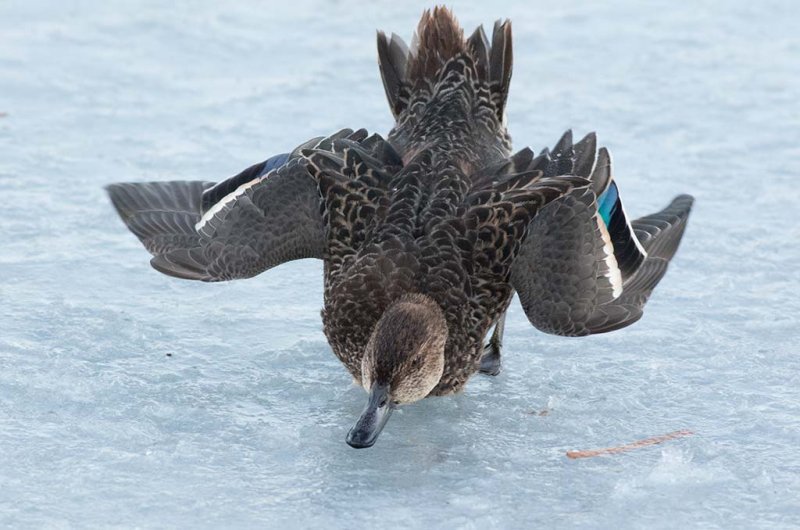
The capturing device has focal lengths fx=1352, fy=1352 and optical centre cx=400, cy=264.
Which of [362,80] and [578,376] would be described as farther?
[362,80]

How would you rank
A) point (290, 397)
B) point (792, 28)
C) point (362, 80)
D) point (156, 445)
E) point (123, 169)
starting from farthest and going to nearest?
point (792, 28) → point (362, 80) → point (123, 169) → point (290, 397) → point (156, 445)

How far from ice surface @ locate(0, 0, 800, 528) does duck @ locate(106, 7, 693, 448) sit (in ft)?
0.96

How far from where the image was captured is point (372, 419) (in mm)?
4492

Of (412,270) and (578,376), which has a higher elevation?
(412,270)

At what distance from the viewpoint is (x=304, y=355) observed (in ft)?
17.5

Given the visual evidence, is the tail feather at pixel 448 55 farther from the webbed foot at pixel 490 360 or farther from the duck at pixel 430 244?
the webbed foot at pixel 490 360

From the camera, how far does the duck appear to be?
473 cm

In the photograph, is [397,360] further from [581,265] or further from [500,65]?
[500,65]

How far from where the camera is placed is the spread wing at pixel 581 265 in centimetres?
474

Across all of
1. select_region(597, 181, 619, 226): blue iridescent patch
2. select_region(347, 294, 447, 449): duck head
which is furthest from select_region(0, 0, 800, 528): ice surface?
select_region(597, 181, 619, 226): blue iridescent patch

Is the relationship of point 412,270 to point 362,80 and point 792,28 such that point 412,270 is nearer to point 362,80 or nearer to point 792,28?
point 362,80

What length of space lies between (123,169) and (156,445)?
8.80ft

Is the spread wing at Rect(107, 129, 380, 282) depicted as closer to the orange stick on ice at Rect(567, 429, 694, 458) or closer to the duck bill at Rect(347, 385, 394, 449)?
the duck bill at Rect(347, 385, 394, 449)

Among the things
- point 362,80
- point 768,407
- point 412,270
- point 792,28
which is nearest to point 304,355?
point 412,270
